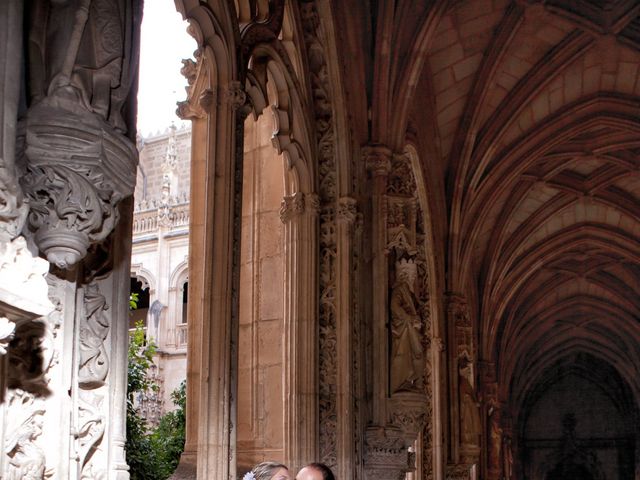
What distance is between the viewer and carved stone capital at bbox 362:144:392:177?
1208 centimetres

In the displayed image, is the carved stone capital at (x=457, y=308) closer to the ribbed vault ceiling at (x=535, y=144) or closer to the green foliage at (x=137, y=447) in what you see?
the ribbed vault ceiling at (x=535, y=144)

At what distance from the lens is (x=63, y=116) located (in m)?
4.42

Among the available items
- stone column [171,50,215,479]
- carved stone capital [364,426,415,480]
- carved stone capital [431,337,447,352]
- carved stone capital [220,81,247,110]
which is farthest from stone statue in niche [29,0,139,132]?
carved stone capital [431,337,447,352]

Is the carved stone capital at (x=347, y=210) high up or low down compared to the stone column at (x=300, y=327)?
up

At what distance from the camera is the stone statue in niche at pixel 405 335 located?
11547mm

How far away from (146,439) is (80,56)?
9062mm

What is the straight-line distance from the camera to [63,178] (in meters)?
4.40

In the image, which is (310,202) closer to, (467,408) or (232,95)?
(232,95)

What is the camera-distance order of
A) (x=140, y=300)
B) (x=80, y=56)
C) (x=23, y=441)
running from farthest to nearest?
(x=140, y=300) < (x=80, y=56) < (x=23, y=441)

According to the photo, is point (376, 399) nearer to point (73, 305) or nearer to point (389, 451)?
point (389, 451)

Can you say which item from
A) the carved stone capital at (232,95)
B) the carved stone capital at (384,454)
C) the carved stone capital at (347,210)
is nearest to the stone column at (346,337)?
the carved stone capital at (347,210)

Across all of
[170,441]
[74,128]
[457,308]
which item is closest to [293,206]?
[170,441]

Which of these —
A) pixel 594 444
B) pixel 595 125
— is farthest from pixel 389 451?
pixel 594 444

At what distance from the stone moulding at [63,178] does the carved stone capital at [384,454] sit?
7.09 metres
